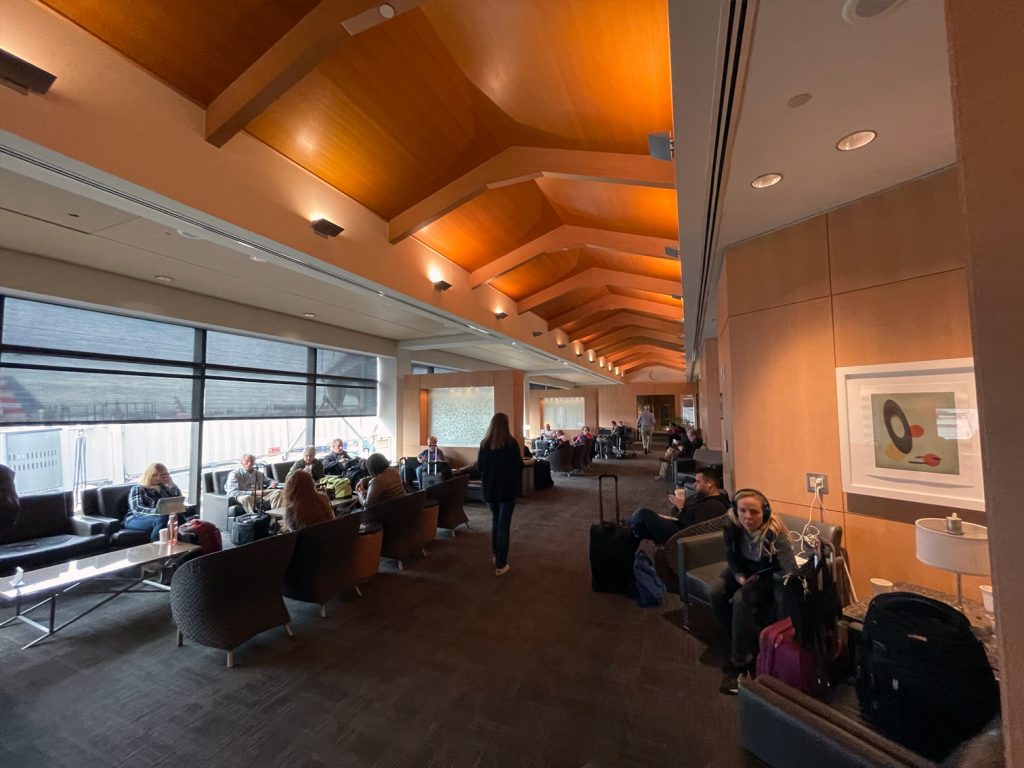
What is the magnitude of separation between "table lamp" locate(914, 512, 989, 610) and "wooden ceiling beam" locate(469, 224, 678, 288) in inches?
138

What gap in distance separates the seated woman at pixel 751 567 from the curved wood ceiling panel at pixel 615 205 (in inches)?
115

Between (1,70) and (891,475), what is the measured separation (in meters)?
5.25

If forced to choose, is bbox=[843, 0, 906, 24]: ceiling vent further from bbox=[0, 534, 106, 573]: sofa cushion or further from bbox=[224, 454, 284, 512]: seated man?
bbox=[0, 534, 106, 573]: sofa cushion

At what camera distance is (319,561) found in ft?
11.1

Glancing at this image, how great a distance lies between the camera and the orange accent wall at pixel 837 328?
256 cm

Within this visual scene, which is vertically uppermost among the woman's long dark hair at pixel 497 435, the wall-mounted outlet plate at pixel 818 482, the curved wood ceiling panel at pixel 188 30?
the curved wood ceiling panel at pixel 188 30

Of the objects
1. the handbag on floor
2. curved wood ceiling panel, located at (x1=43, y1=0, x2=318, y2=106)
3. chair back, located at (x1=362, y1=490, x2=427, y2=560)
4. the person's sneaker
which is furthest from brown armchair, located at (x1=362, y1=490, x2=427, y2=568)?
curved wood ceiling panel, located at (x1=43, y1=0, x2=318, y2=106)

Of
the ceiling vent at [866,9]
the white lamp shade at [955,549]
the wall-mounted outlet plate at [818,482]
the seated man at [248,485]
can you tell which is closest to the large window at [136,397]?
the seated man at [248,485]

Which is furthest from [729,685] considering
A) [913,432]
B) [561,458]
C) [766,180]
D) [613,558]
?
[561,458]

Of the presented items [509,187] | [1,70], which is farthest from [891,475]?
[1,70]

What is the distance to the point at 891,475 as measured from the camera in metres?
2.73

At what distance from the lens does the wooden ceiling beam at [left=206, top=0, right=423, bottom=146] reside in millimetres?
2096

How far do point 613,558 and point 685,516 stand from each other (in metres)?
0.82

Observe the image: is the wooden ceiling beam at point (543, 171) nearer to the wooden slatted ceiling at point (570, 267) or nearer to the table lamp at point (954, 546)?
the wooden slatted ceiling at point (570, 267)
